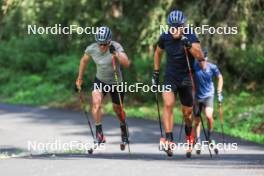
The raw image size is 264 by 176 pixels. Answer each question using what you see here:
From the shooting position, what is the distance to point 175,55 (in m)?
11.8

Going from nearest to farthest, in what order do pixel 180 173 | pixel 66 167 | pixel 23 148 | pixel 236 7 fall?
1. pixel 180 173
2. pixel 66 167
3. pixel 23 148
4. pixel 236 7

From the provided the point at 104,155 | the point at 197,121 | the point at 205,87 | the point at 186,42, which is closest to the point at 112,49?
the point at 186,42

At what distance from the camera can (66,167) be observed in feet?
35.4

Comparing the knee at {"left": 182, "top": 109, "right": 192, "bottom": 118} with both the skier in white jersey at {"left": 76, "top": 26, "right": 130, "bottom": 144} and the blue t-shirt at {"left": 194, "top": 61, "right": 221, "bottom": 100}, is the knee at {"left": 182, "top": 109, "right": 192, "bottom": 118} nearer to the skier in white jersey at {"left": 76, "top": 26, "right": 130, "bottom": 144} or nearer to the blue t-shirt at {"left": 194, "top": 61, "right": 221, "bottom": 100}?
the skier in white jersey at {"left": 76, "top": 26, "right": 130, "bottom": 144}

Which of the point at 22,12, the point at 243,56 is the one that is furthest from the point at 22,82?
the point at 243,56

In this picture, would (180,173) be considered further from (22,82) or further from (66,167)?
(22,82)

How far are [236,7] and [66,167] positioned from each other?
14.0 metres

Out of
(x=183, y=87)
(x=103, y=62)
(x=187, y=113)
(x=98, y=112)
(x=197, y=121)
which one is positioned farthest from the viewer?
(x=197, y=121)

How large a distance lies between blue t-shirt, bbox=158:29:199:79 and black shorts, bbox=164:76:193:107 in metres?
0.08

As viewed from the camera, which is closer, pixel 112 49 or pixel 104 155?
pixel 112 49

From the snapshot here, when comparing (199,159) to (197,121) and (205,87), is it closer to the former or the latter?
(197,121)

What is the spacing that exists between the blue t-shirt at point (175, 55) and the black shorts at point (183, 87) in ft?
0.25

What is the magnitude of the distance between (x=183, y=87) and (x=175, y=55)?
626 millimetres

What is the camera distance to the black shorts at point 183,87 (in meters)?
12.0
